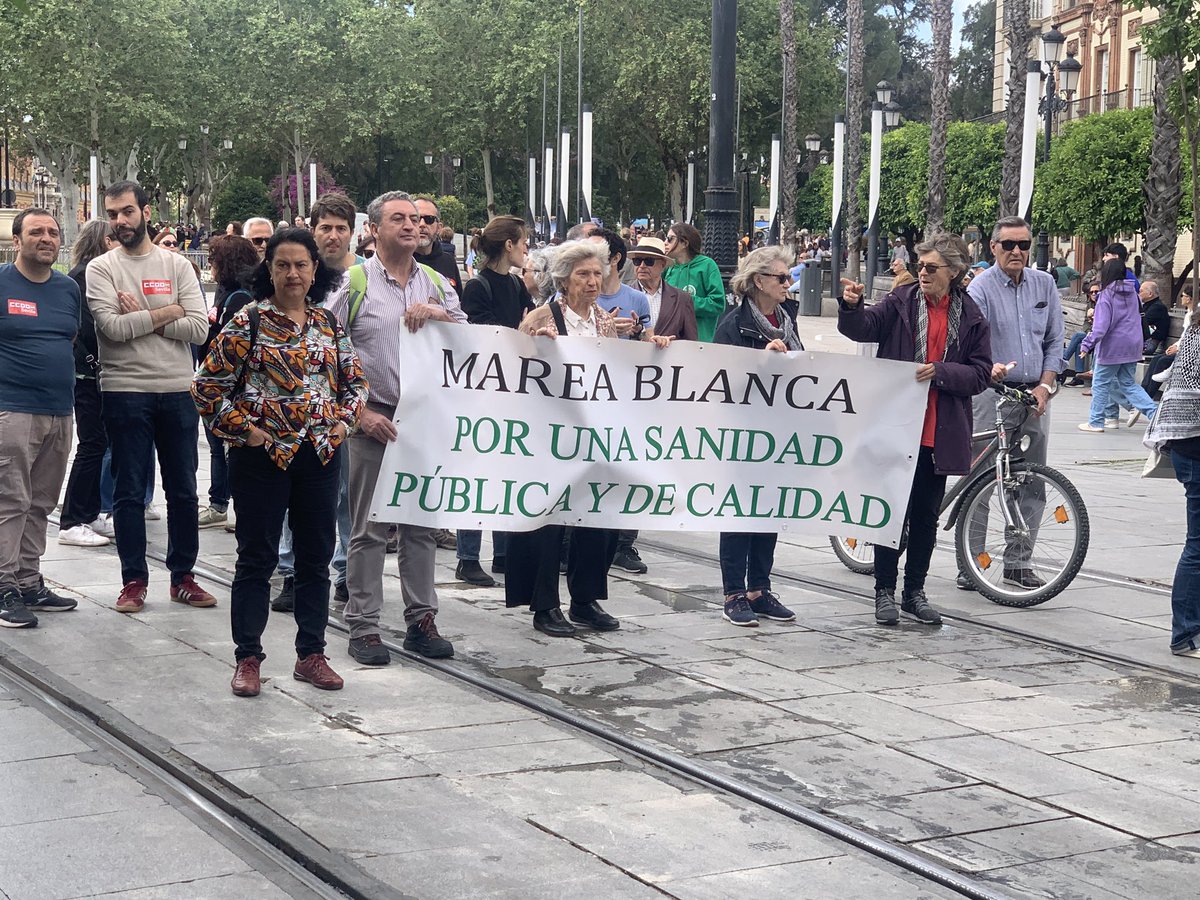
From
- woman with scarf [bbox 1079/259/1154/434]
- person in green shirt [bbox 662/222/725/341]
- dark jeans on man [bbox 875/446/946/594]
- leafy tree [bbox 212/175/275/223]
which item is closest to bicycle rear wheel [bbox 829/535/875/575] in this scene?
dark jeans on man [bbox 875/446/946/594]

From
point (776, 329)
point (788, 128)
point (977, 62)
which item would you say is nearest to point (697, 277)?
point (776, 329)

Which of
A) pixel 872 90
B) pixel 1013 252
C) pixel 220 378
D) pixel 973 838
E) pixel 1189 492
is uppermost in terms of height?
pixel 872 90

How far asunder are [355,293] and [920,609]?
10.5 ft

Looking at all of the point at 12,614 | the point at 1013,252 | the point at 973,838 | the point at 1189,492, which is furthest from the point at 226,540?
the point at 973,838

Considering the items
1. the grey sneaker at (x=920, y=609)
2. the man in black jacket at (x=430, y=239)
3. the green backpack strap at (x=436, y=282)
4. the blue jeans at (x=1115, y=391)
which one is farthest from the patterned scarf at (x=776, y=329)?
the blue jeans at (x=1115, y=391)

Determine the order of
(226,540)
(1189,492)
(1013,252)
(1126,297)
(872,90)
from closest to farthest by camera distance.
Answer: (1189,492) → (1013,252) → (226,540) → (1126,297) → (872,90)

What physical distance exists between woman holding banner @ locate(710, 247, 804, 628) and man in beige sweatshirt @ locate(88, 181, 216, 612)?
2558mm

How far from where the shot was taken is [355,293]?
292 inches

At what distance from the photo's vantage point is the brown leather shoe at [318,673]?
6934 millimetres

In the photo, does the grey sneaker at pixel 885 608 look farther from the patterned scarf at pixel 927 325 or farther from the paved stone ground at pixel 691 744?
the patterned scarf at pixel 927 325

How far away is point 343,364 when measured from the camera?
6.86 m

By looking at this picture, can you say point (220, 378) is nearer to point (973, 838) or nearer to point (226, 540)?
point (973, 838)

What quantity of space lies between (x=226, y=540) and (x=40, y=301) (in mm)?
2962

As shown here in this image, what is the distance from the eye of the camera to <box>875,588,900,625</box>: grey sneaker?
8492mm
